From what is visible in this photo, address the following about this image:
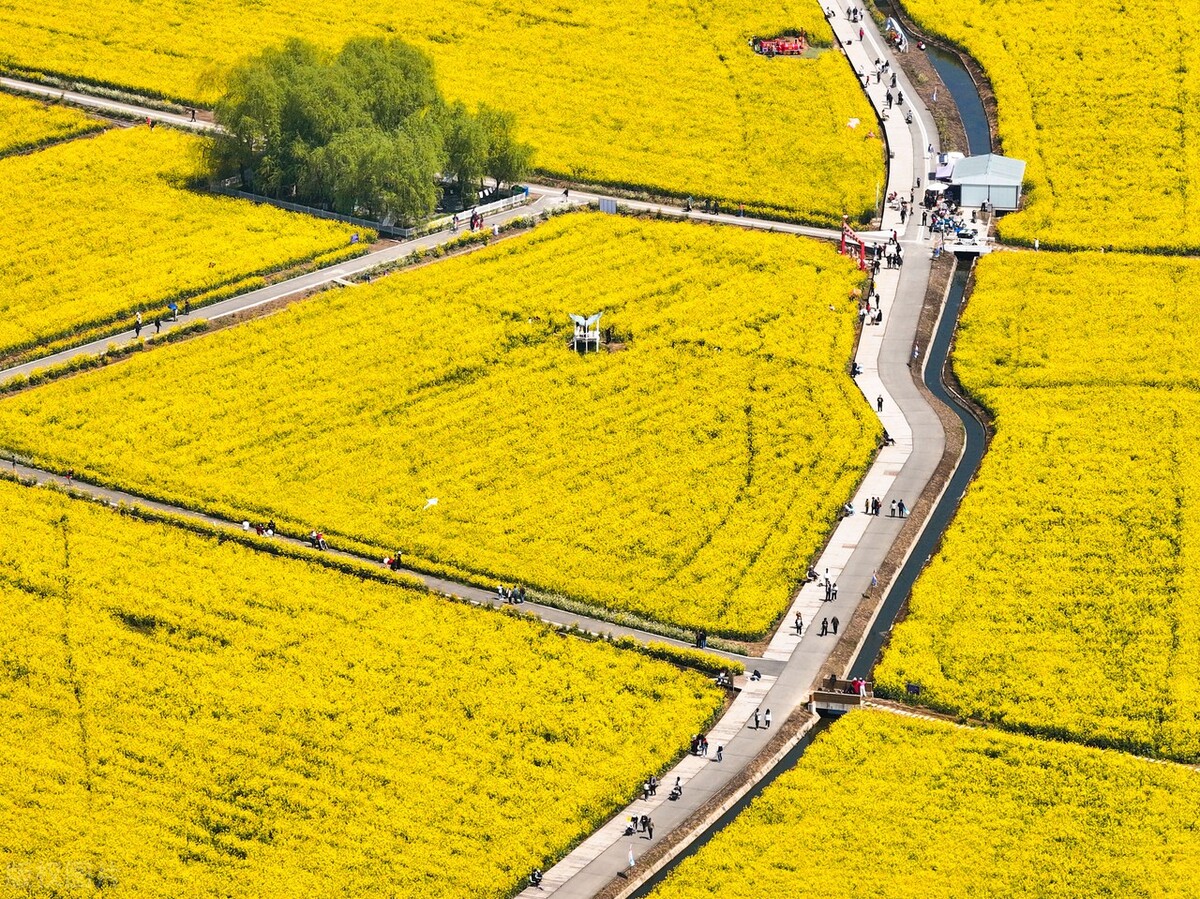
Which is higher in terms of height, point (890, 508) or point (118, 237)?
point (118, 237)

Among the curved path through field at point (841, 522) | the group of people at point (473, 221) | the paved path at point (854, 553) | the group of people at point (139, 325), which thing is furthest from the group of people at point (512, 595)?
the group of people at point (473, 221)

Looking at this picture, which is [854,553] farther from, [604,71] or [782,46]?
[782,46]

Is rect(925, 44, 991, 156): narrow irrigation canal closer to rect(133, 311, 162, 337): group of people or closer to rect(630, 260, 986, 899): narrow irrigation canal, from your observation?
rect(630, 260, 986, 899): narrow irrigation canal

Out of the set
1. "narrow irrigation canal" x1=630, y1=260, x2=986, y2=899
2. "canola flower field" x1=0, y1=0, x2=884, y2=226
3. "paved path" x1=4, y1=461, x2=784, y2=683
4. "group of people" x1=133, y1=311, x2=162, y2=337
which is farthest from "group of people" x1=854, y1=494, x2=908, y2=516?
"group of people" x1=133, y1=311, x2=162, y2=337

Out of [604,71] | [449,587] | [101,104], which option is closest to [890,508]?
[449,587]

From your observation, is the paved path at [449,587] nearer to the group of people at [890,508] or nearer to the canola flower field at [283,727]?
the canola flower field at [283,727]
